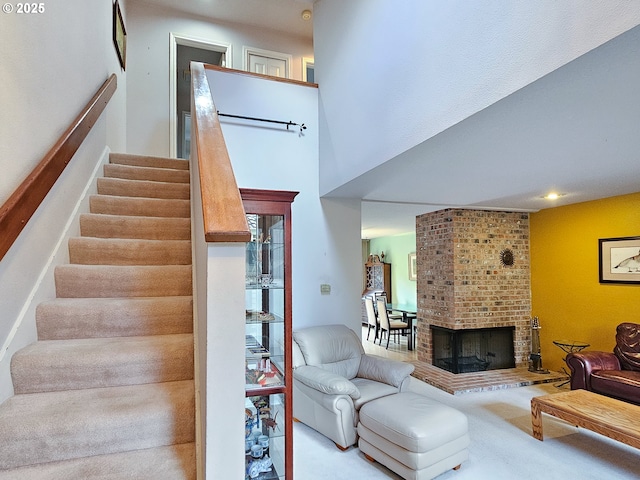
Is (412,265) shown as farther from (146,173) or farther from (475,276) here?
(146,173)

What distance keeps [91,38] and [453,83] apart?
252cm

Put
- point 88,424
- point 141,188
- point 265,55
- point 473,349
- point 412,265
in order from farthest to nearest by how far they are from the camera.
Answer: point 412,265 < point 265,55 < point 473,349 < point 141,188 < point 88,424

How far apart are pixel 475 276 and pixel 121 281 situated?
14.2 ft

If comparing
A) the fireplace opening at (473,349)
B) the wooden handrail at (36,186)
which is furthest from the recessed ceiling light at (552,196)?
the wooden handrail at (36,186)

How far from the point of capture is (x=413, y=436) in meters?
2.42

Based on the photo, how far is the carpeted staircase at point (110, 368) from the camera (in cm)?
123

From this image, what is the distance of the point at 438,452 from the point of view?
2.48m

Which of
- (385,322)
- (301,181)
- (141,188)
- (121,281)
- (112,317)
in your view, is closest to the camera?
(112,317)

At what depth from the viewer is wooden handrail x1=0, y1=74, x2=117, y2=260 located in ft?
4.06

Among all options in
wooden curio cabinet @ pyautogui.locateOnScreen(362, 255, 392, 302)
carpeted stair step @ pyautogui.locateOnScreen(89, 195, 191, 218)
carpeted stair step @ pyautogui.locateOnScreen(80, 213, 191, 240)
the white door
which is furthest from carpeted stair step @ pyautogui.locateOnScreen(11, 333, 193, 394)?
wooden curio cabinet @ pyautogui.locateOnScreen(362, 255, 392, 302)

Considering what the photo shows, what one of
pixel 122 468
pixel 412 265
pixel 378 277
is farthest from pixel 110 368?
pixel 378 277

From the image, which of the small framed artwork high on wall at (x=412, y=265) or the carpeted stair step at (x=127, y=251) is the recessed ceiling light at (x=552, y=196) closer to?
A: the carpeted stair step at (x=127, y=251)

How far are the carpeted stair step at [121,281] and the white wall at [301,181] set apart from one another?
1.70m

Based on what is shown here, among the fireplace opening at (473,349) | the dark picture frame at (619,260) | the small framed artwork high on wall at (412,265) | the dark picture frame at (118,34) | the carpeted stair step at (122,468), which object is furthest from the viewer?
the small framed artwork high on wall at (412,265)
